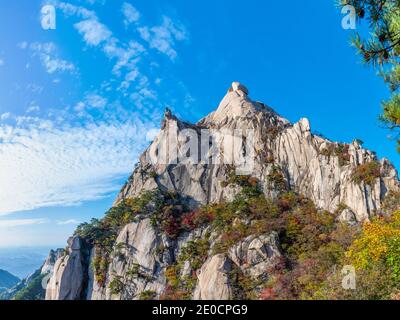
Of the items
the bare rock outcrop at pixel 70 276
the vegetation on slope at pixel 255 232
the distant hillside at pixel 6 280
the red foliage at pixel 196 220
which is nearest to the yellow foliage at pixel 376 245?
the vegetation on slope at pixel 255 232

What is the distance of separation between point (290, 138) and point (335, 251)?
17.3 metres

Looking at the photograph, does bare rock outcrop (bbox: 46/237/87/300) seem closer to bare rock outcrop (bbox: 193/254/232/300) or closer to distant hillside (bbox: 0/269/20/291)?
bare rock outcrop (bbox: 193/254/232/300)

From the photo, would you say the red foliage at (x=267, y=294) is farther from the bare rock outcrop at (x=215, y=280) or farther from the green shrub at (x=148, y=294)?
the green shrub at (x=148, y=294)

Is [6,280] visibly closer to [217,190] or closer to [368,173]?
[217,190]

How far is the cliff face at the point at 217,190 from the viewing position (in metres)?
27.9

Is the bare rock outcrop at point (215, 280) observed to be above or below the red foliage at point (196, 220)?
below

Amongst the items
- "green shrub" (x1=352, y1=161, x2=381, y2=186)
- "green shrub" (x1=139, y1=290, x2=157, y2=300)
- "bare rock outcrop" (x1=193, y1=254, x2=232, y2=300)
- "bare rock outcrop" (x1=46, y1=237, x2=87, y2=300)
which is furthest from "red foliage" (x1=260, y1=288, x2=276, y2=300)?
"bare rock outcrop" (x1=46, y1=237, x2=87, y2=300)

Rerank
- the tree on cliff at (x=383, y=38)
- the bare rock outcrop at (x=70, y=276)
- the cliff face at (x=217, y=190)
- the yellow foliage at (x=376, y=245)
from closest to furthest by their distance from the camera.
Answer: the tree on cliff at (x=383, y=38)
the yellow foliage at (x=376, y=245)
the cliff face at (x=217, y=190)
the bare rock outcrop at (x=70, y=276)

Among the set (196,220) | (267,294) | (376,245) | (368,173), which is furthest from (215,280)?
(368,173)

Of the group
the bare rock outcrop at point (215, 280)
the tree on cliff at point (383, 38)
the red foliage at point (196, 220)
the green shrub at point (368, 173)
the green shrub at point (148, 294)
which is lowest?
the green shrub at point (148, 294)

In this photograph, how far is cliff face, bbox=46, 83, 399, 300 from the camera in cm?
2788

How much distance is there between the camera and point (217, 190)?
3809cm

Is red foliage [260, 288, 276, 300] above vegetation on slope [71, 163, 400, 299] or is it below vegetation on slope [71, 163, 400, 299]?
below

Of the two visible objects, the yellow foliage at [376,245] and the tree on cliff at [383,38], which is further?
the yellow foliage at [376,245]
